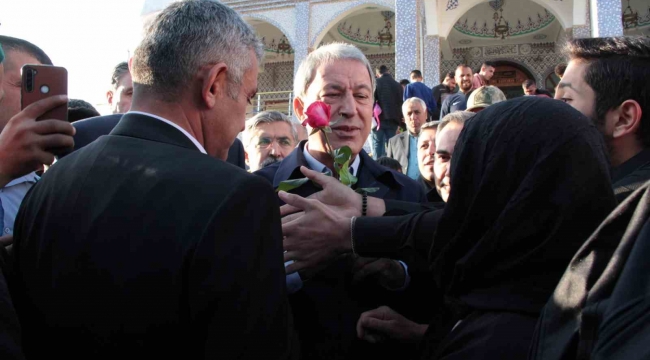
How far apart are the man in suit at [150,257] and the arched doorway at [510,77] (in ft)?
50.2

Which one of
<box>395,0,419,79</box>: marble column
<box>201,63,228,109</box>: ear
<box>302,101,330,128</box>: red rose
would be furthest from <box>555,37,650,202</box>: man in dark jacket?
<box>395,0,419,79</box>: marble column

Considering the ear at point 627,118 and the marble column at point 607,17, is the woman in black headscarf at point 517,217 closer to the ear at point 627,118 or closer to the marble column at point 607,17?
the ear at point 627,118

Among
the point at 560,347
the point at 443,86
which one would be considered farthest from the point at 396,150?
the point at 560,347

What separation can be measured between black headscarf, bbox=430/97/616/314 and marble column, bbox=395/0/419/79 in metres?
9.69

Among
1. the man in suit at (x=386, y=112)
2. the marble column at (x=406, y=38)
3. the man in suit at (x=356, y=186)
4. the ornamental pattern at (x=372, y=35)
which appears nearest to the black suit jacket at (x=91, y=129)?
the man in suit at (x=356, y=186)

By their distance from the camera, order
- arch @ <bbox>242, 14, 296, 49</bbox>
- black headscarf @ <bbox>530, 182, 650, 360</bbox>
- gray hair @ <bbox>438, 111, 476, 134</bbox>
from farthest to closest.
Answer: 1. arch @ <bbox>242, 14, 296, 49</bbox>
2. gray hair @ <bbox>438, 111, 476, 134</bbox>
3. black headscarf @ <bbox>530, 182, 650, 360</bbox>

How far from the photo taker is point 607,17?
10406mm

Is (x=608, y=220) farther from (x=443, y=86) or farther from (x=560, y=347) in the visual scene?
(x=443, y=86)

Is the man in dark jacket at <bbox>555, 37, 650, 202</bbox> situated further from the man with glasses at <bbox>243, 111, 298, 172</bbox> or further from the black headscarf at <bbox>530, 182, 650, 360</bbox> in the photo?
the man with glasses at <bbox>243, 111, 298, 172</bbox>

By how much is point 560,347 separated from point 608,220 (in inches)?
8.7

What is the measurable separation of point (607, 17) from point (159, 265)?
11.7 m

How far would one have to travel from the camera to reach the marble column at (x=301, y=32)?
12852 mm

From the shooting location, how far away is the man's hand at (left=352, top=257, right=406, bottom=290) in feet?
5.45

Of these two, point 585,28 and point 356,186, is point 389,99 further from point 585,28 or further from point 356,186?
point 585,28
